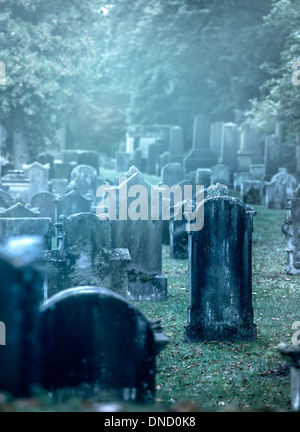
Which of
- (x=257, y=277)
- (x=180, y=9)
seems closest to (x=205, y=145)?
(x=180, y=9)

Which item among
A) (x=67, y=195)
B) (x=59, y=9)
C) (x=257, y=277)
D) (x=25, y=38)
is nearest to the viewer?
(x=257, y=277)

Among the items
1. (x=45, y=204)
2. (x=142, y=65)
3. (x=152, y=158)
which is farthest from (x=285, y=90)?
(x=142, y=65)

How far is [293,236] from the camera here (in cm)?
1337

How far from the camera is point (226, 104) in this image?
4722 cm

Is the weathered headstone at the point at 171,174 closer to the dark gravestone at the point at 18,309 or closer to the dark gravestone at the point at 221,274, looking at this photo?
the dark gravestone at the point at 221,274

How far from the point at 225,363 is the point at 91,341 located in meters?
3.51

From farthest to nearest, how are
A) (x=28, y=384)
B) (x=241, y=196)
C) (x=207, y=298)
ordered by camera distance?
(x=241, y=196) → (x=207, y=298) → (x=28, y=384)

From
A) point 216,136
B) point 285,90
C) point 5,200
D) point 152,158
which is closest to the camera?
point 5,200

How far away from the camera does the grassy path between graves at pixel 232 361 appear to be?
6.70m

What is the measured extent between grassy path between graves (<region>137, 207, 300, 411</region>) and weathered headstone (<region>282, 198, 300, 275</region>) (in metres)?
0.60

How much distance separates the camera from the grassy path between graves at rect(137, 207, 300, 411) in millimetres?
6699

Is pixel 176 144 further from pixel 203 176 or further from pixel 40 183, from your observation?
pixel 40 183
